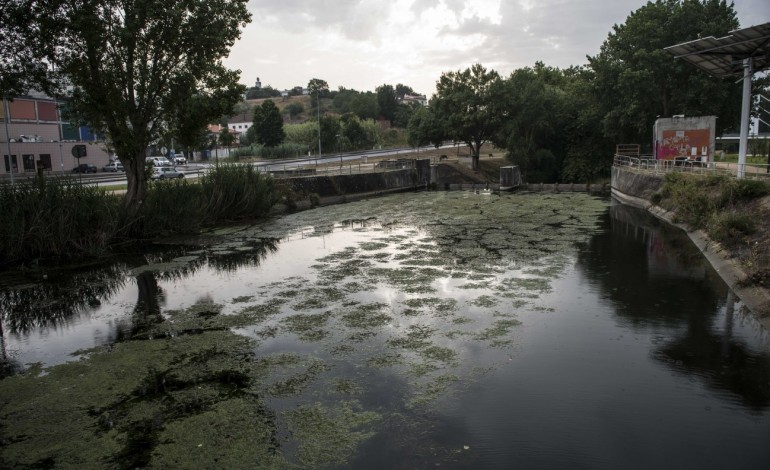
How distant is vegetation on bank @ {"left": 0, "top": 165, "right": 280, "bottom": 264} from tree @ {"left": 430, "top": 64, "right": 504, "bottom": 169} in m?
29.0

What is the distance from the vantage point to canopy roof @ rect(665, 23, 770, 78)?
765 inches

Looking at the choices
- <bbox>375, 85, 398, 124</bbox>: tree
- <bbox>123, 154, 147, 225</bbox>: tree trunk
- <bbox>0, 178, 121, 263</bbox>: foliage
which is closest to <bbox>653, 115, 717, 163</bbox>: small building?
<bbox>123, 154, 147, 225</bbox>: tree trunk

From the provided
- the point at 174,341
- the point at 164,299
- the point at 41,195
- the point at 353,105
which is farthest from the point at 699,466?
the point at 353,105

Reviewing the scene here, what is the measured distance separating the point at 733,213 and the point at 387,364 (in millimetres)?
13709

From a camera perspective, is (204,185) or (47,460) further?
(204,185)

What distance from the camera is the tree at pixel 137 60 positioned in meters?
19.8

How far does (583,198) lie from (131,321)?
107 feet

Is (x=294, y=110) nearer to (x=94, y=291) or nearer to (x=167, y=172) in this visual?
(x=167, y=172)

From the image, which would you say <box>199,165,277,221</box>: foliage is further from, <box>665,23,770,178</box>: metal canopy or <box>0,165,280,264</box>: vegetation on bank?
<box>665,23,770,178</box>: metal canopy

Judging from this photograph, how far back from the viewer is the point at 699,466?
21.8 ft

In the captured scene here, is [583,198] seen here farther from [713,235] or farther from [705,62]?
[713,235]

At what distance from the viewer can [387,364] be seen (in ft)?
31.7

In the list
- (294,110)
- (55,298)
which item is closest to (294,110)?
(294,110)

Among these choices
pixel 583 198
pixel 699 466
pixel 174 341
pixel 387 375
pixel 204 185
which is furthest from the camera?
pixel 583 198
